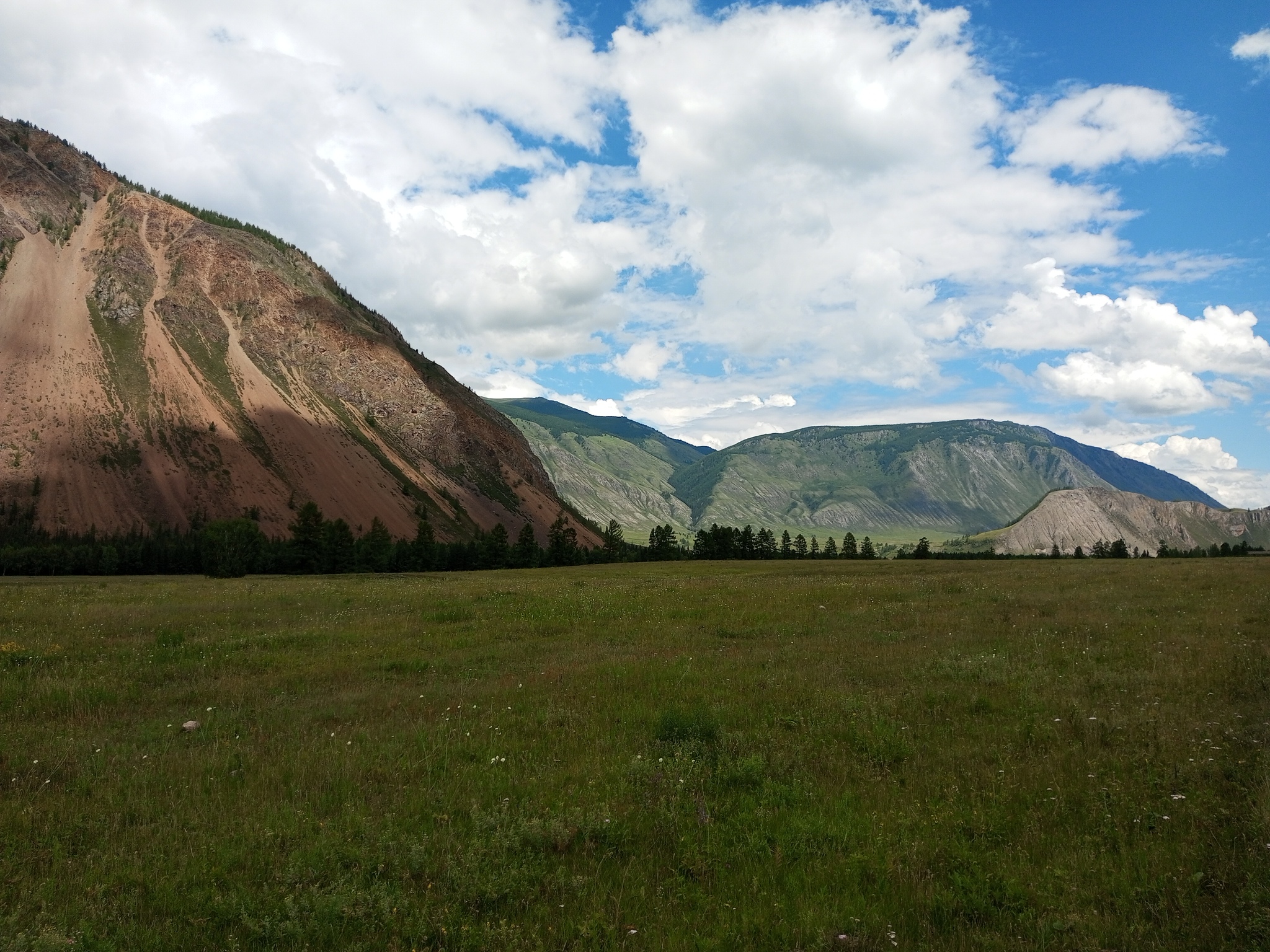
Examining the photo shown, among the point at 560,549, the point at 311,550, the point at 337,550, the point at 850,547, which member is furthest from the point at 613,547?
the point at 311,550

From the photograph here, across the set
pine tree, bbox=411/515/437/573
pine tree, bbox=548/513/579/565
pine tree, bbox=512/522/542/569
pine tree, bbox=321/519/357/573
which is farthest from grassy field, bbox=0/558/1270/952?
pine tree, bbox=548/513/579/565

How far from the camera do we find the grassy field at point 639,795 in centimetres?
619

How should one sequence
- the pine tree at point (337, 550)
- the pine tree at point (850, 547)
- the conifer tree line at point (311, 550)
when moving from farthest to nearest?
the pine tree at point (850, 547)
the pine tree at point (337, 550)
the conifer tree line at point (311, 550)

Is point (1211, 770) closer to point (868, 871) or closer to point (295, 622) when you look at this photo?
point (868, 871)

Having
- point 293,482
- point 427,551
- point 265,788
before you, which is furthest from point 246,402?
point 265,788

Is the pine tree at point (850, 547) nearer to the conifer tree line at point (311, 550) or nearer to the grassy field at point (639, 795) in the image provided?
the conifer tree line at point (311, 550)

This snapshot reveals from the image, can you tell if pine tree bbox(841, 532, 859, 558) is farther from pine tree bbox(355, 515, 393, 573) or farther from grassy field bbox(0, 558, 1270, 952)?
grassy field bbox(0, 558, 1270, 952)

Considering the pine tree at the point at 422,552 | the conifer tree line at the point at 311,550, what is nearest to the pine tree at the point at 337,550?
the conifer tree line at the point at 311,550

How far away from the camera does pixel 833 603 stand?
28.0m

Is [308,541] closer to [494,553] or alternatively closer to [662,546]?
[494,553]

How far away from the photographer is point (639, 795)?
8.87 m

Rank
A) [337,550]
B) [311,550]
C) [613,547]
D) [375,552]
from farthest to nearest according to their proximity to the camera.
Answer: [613,547]
[375,552]
[337,550]
[311,550]

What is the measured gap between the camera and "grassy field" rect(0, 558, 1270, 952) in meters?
6.19

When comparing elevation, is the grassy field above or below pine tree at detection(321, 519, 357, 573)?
above
